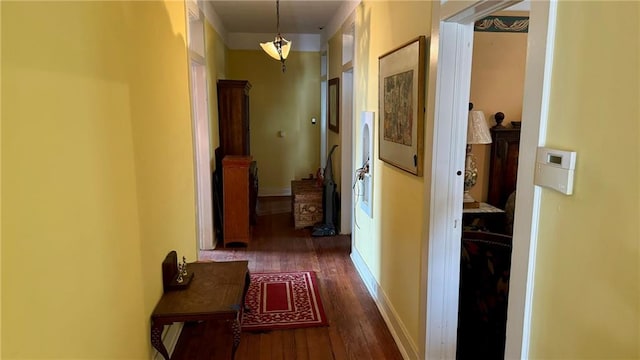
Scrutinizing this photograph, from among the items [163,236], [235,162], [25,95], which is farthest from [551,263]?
[235,162]

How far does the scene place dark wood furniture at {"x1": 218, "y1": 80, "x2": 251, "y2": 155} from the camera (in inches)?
198

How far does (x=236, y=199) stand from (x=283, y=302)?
155 centimetres

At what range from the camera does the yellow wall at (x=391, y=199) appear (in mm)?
2494

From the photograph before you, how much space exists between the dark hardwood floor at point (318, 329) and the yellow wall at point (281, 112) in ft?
8.89

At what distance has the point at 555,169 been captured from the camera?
1221mm

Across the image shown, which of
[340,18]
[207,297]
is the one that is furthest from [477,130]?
[340,18]

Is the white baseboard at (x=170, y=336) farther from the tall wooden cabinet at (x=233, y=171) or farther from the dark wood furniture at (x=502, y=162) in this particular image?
the dark wood furniture at (x=502, y=162)

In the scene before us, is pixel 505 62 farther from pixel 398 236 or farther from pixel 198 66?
pixel 198 66

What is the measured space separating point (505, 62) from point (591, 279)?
2662mm

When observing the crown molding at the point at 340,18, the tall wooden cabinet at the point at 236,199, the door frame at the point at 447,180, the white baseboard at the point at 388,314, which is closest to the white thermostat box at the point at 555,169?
the door frame at the point at 447,180

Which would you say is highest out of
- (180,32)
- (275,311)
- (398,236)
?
(180,32)

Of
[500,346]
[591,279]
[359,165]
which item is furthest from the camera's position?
[359,165]

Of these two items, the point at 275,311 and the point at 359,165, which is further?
the point at 359,165

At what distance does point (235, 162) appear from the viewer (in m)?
4.54
